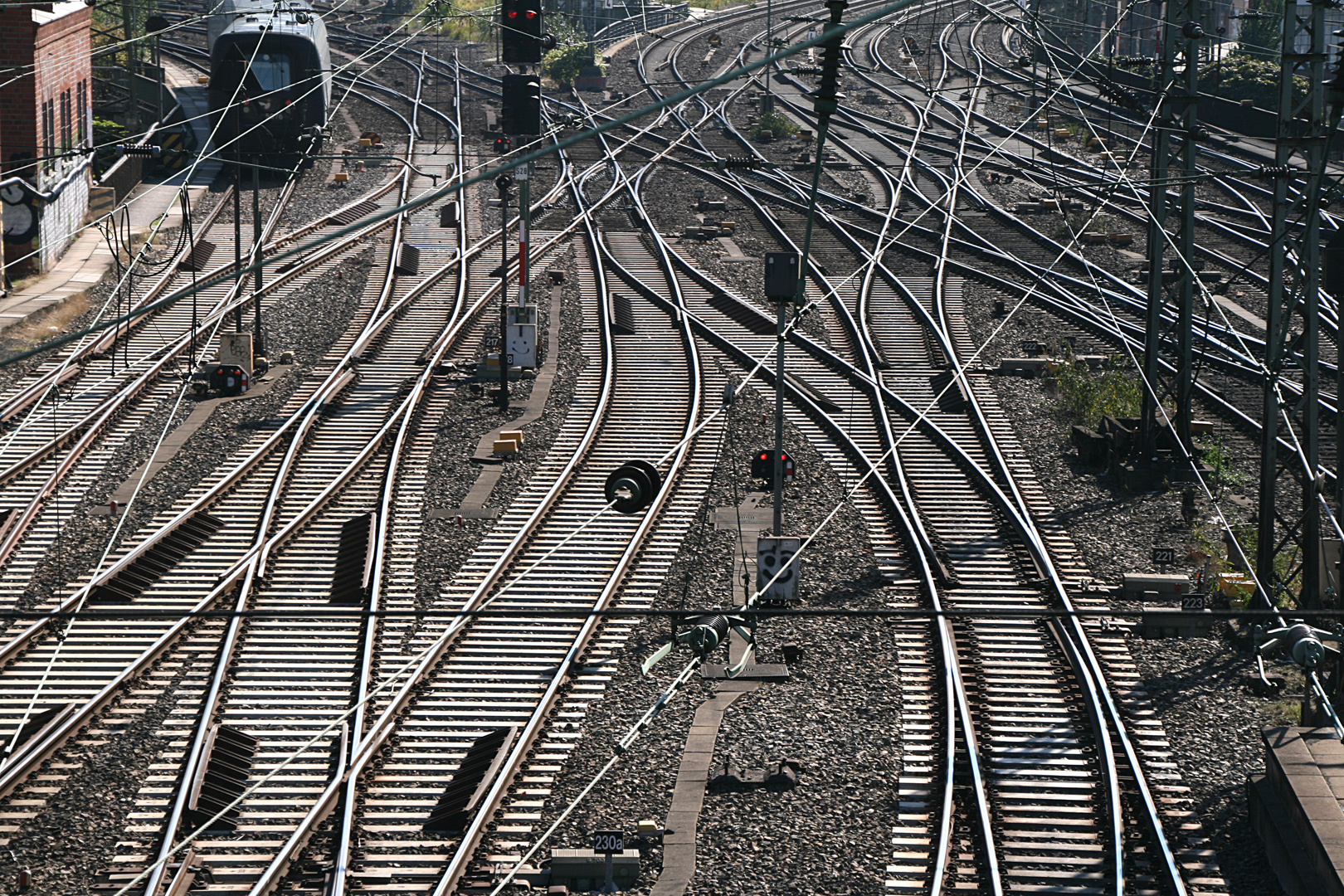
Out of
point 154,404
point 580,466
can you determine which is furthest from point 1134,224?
point 154,404

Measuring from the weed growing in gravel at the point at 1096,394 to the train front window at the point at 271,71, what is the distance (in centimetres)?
2275

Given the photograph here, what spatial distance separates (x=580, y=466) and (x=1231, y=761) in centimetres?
1034

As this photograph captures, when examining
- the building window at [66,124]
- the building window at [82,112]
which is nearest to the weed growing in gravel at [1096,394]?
the building window at [66,124]

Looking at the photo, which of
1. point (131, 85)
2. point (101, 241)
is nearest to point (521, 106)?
point (101, 241)

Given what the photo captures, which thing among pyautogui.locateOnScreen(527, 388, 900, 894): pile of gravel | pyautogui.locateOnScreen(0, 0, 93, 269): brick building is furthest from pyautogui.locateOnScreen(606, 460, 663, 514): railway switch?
pyautogui.locateOnScreen(0, 0, 93, 269): brick building

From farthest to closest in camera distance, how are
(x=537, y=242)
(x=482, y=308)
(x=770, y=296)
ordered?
1. (x=537, y=242)
2. (x=482, y=308)
3. (x=770, y=296)

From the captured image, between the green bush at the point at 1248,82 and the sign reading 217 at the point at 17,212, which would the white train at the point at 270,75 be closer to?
the sign reading 217 at the point at 17,212

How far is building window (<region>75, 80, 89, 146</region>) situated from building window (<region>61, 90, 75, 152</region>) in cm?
92

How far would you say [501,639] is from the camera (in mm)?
17484

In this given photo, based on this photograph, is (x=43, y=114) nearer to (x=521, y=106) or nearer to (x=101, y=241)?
(x=101, y=241)

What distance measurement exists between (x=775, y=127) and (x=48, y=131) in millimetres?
21354

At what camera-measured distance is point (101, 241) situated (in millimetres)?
37156

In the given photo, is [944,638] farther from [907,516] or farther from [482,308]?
[482,308]

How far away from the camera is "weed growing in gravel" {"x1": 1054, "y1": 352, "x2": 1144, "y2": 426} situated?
25.0 meters
